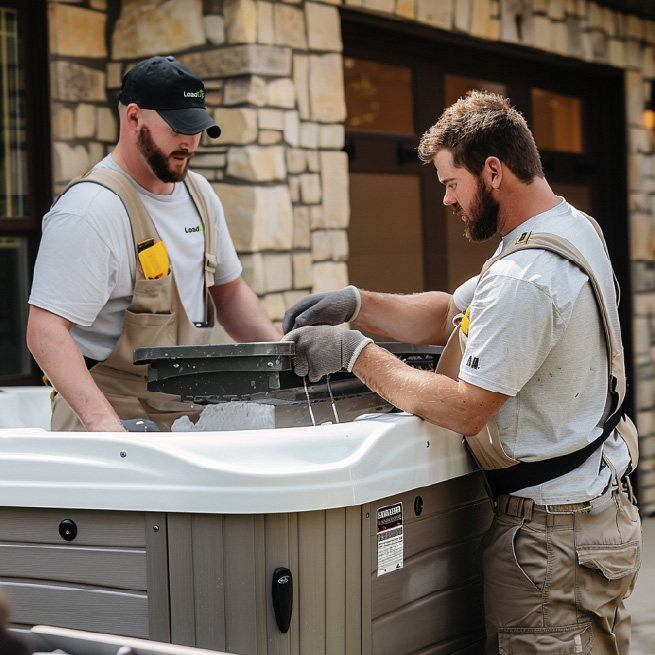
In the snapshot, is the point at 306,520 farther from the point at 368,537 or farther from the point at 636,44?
the point at 636,44

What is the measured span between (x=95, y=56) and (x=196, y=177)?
128cm

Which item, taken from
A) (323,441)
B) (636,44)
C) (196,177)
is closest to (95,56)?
(196,177)

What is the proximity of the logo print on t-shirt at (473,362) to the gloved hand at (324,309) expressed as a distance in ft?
2.05

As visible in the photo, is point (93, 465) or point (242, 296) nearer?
point (93, 465)

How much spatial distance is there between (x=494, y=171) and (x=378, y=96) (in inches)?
107

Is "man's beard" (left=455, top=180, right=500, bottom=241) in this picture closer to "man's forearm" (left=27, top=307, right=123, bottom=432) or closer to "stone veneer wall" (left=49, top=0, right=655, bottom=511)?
"man's forearm" (left=27, top=307, right=123, bottom=432)

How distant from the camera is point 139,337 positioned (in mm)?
2920

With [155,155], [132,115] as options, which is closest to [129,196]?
[155,155]

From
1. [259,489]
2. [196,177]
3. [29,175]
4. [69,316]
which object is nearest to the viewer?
[259,489]

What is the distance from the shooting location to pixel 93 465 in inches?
86.2

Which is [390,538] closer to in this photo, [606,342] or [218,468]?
[218,468]

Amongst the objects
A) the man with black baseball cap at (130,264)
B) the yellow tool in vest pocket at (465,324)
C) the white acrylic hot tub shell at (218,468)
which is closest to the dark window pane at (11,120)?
the man with black baseball cap at (130,264)

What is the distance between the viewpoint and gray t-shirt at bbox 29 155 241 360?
8.84 feet

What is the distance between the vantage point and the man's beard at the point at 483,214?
8.16 feet
